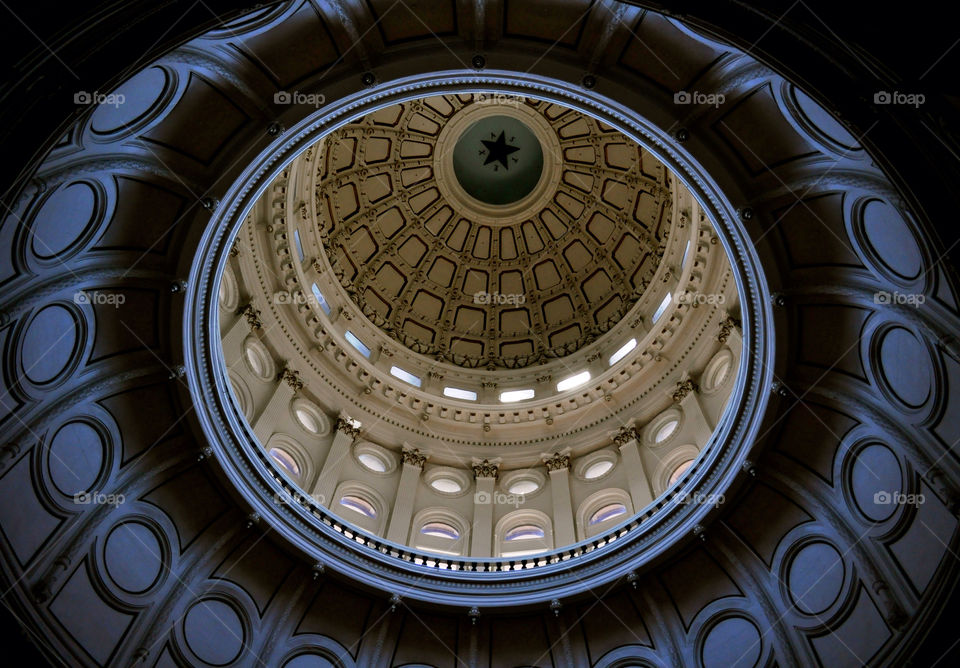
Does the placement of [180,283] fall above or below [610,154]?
below

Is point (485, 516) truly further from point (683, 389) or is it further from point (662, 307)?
point (662, 307)

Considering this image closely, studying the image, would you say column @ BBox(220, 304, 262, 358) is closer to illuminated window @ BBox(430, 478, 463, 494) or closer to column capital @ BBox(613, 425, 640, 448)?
illuminated window @ BBox(430, 478, 463, 494)

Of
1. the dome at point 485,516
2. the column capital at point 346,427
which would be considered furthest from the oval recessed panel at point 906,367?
the column capital at point 346,427

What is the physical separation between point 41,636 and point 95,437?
4.51m

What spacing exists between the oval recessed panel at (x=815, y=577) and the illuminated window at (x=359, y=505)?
1361 centimetres

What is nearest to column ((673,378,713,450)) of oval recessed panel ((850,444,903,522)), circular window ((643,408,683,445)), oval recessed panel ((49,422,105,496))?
circular window ((643,408,683,445))

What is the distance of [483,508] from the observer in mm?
26531

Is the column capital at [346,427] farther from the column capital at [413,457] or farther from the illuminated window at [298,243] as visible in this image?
the illuminated window at [298,243]

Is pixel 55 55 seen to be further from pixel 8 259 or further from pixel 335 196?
pixel 335 196

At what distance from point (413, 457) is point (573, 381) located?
29.2 feet

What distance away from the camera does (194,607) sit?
18547 millimetres

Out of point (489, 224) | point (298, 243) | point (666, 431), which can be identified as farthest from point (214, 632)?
point (489, 224)

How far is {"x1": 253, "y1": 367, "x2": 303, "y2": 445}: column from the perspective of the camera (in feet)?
79.6

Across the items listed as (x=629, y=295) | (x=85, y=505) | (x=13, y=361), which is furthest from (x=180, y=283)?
(x=629, y=295)
